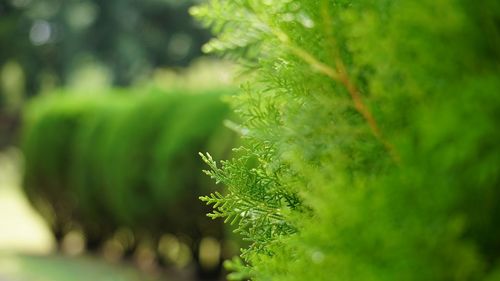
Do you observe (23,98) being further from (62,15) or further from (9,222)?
(9,222)

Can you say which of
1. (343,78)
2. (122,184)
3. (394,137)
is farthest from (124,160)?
(394,137)

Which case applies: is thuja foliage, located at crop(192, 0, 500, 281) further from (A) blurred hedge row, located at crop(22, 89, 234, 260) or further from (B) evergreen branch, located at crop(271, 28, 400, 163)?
(A) blurred hedge row, located at crop(22, 89, 234, 260)

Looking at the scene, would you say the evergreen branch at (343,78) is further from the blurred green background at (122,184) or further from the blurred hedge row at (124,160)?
the blurred hedge row at (124,160)

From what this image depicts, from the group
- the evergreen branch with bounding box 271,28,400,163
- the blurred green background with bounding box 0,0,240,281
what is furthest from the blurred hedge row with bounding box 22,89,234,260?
the evergreen branch with bounding box 271,28,400,163

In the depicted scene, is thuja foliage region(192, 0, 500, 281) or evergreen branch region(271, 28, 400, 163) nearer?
thuja foliage region(192, 0, 500, 281)

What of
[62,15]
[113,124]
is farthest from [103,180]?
[62,15]

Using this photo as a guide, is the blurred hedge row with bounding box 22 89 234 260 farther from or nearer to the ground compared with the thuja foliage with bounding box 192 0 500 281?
farther from the ground

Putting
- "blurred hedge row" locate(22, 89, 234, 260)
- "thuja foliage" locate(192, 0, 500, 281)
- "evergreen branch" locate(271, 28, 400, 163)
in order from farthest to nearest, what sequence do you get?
"blurred hedge row" locate(22, 89, 234, 260) → "evergreen branch" locate(271, 28, 400, 163) → "thuja foliage" locate(192, 0, 500, 281)
